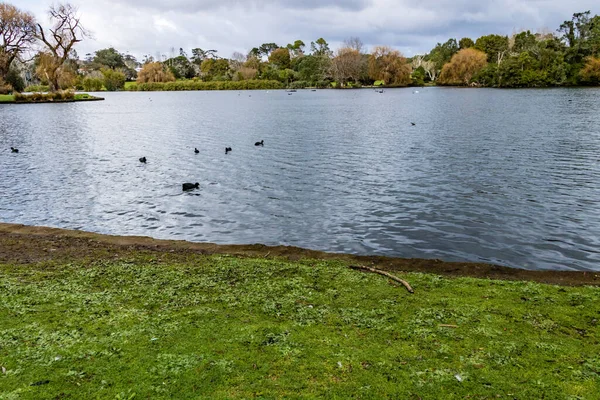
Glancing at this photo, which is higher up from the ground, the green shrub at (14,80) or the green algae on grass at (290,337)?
the green shrub at (14,80)

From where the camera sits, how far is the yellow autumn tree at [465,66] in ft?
410

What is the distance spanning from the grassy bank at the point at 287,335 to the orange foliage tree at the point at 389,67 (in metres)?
152

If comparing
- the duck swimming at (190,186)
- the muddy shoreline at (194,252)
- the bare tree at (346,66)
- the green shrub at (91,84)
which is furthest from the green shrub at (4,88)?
the bare tree at (346,66)

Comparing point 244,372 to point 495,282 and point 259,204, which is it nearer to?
point 495,282

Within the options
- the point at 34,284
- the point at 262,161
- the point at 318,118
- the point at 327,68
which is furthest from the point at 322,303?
the point at 327,68

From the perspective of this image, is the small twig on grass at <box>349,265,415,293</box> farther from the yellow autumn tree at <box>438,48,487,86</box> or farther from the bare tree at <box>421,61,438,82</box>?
the bare tree at <box>421,61,438,82</box>

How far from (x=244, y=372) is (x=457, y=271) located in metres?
6.54

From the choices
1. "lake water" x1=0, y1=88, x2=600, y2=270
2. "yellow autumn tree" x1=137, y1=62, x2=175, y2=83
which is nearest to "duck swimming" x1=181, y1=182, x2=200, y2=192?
"lake water" x1=0, y1=88, x2=600, y2=270

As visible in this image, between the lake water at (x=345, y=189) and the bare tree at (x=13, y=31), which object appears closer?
the lake water at (x=345, y=189)

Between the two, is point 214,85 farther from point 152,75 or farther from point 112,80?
point 112,80

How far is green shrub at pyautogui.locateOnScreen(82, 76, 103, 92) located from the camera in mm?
139625

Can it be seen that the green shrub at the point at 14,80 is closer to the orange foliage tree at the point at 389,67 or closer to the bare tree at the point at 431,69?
the orange foliage tree at the point at 389,67

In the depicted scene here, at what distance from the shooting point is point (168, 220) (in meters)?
15.2

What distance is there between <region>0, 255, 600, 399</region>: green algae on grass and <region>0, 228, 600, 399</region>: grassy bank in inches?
0.8
